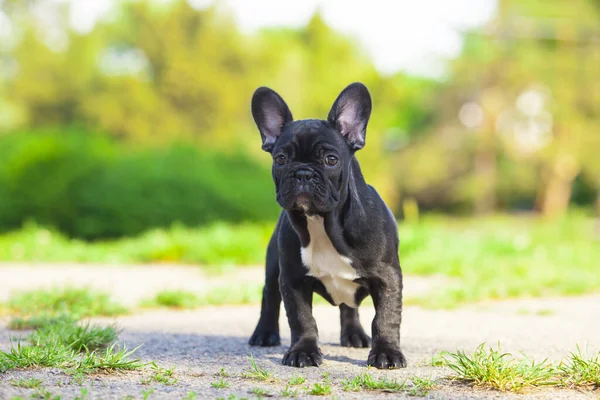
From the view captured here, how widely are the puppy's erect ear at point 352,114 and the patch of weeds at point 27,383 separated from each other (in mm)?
2209

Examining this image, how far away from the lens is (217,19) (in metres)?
30.6

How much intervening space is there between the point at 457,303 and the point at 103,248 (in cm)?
732

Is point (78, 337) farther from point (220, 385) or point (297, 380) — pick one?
point (297, 380)

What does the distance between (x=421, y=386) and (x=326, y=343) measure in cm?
179

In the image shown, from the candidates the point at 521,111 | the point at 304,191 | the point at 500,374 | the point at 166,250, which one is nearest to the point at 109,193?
the point at 166,250

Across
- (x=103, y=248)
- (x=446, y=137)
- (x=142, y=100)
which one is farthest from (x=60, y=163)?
(x=446, y=137)

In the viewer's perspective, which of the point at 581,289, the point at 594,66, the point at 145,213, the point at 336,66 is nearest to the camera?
the point at 581,289

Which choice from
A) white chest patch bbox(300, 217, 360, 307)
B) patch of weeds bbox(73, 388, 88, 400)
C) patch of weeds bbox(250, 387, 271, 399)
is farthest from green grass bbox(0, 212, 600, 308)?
patch of weeds bbox(73, 388, 88, 400)

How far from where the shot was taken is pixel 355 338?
5.44 meters

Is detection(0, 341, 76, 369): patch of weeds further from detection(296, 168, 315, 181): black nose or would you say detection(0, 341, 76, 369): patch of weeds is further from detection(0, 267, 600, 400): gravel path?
detection(296, 168, 315, 181): black nose

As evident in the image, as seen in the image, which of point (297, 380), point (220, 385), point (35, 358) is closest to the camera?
point (220, 385)

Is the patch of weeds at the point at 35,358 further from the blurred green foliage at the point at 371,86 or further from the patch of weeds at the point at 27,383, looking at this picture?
the blurred green foliage at the point at 371,86

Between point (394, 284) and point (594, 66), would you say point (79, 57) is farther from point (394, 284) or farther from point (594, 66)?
point (394, 284)

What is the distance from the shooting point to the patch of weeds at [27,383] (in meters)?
3.68
